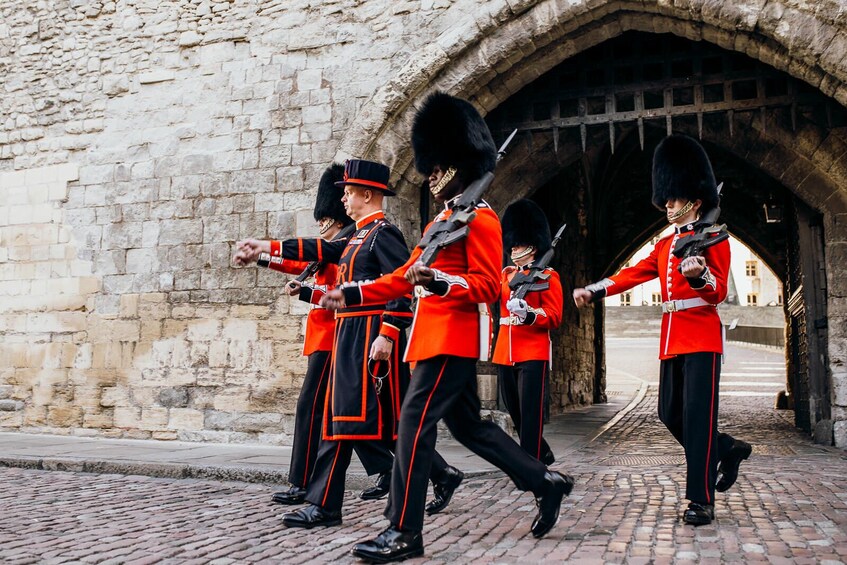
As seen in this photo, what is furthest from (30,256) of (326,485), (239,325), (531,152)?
(326,485)

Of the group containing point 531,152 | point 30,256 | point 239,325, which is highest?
point 531,152

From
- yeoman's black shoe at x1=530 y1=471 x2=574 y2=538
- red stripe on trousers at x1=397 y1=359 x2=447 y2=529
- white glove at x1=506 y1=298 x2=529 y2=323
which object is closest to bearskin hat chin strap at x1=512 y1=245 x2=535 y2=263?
white glove at x1=506 y1=298 x2=529 y2=323

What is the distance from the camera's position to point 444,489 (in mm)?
4215

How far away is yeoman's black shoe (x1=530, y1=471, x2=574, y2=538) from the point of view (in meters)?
3.54

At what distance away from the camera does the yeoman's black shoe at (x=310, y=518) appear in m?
3.86

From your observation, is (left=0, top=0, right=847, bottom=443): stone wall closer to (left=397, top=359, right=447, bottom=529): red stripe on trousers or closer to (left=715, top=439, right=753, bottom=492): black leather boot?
(left=715, top=439, right=753, bottom=492): black leather boot

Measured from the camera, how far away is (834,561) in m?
3.14

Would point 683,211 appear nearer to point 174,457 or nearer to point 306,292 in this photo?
point 306,292

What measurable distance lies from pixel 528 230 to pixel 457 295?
9.08 feet

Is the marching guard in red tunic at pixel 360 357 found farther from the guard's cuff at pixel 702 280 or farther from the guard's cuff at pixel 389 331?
the guard's cuff at pixel 702 280

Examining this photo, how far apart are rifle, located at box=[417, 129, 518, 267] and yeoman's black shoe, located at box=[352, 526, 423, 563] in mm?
1072

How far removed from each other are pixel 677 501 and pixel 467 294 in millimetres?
2065

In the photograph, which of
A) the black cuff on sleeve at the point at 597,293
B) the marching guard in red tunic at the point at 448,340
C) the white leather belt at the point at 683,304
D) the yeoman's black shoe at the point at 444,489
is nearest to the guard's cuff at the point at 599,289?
the black cuff on sleeve at the point at 597,293

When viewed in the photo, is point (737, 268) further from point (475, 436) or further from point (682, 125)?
point (475, 436)
